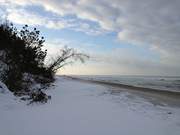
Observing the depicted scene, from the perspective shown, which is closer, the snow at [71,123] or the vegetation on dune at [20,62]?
the snow at [71,123]

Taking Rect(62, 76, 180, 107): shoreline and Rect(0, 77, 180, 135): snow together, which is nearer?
Rect(0, 77, 180, 135): snow

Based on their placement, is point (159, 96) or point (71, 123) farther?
point (159, 96)

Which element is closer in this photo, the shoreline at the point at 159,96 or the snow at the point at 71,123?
the snow at the point at 71,123

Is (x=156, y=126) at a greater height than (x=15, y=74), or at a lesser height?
lesser

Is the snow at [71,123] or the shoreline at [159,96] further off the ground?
the snow at [71,123]

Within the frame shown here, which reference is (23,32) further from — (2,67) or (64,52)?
(64,52)

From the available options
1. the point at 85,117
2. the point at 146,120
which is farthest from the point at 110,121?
the point at 146,120

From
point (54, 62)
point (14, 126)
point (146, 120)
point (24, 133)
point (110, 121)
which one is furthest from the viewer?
point (54, 62)

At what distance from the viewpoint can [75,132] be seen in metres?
5.09

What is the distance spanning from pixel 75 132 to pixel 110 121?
1.55m

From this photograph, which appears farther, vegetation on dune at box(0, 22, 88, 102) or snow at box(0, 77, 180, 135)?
vegetation on dune at box(0, 22, 88, 102)

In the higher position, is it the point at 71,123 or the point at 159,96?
the point at 71,123

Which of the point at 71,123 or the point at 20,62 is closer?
the point at 71,123

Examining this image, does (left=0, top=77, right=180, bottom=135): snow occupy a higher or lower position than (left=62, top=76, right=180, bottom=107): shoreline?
higher
